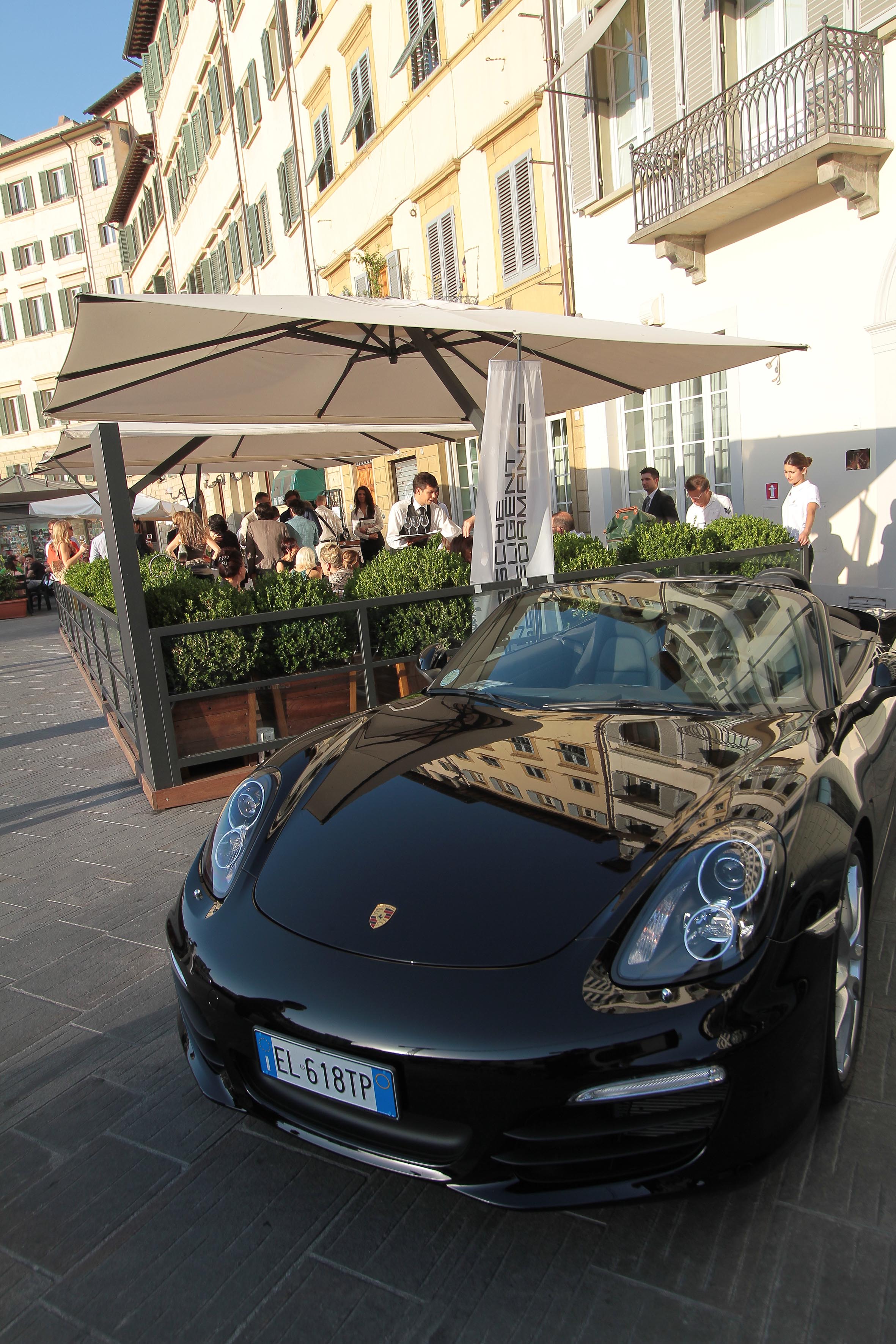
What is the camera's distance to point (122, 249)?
3922 centimetres

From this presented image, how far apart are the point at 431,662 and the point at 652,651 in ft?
3.33

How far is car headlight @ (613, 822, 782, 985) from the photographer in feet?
5.91

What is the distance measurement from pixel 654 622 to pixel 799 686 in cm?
Result: 54

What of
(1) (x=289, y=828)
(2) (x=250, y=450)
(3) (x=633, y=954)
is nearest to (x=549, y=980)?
(3) (x=633, y=954)

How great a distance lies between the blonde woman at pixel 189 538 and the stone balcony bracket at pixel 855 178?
24.0ft

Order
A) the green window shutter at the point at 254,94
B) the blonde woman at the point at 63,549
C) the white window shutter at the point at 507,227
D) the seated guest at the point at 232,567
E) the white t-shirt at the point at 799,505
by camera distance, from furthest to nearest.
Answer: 1. the green window shutter at the point at 254,94
2. the blonde woman at the point at 63,549
3. the white window shutter at the point at 507,227
4. the white t-shirt at the point at 799,505
5. the seated guest at the point at 232,567

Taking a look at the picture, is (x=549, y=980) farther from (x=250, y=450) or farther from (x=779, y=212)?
(x=779, y=212)

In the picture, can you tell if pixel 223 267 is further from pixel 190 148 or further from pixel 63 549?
pixel 63 549

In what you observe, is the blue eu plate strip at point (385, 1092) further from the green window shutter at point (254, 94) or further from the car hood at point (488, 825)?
the green window shutter at point (254, 94)

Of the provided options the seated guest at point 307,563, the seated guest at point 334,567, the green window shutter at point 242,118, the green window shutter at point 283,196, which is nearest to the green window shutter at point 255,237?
the green window shutter at point 242,118

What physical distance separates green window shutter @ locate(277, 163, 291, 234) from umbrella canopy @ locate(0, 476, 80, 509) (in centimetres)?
820

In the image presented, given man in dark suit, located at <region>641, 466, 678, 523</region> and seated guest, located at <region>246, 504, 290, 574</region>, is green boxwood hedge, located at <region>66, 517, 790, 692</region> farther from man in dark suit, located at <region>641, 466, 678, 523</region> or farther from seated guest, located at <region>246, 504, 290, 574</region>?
seated guest, located at <region>246, 504, 290, 574</region>

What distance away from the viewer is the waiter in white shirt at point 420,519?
26.3 ft

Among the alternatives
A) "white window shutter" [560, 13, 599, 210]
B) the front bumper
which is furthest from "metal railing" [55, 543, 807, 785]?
"white window shutter" [560, 13, 599, 210]
